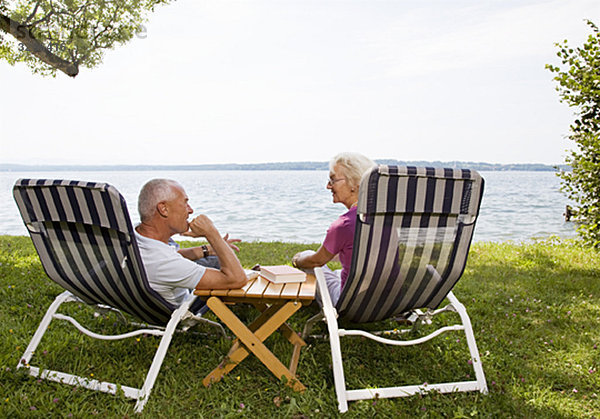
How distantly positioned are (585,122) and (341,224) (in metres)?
5.25

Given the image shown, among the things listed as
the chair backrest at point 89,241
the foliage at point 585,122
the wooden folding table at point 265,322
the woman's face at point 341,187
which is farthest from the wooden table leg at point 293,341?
the foliage at point 585,122

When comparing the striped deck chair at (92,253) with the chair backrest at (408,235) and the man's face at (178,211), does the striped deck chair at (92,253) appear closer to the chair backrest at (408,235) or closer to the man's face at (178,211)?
the man's face at (178,211)

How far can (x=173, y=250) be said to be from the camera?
292 centimetres

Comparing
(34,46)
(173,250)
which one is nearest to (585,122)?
(173,250)

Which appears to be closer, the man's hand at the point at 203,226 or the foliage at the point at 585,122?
the man's hand at the point at 203,226

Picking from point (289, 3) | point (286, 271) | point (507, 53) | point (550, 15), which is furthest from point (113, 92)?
point (286, 271)

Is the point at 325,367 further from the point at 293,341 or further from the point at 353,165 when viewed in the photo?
the point at 353,165

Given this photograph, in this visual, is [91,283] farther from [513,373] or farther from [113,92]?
[113,92]

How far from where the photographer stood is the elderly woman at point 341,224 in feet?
10.2

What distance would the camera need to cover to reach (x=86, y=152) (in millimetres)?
61594

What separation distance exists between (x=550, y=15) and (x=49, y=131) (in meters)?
60.8

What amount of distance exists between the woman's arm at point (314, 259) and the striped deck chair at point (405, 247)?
24 centimetres

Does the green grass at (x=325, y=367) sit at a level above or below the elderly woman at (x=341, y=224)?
below

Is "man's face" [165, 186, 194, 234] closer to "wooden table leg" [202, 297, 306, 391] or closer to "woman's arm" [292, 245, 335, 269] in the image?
"wooden table leg" [202, 297, 306, 391]
